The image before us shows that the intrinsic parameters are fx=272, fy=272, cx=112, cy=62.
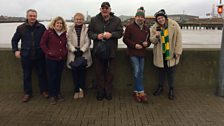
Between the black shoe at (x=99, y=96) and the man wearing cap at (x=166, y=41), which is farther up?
the man wearing cap at (x=166, y=41)

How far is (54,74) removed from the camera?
16.9 feet

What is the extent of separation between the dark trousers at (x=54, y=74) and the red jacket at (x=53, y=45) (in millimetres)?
118

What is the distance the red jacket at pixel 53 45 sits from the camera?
4.93 meters

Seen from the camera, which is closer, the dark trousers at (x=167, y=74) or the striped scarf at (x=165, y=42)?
the striped scarf at (x=165, y=42)

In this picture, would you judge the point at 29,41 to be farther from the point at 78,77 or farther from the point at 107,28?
the point at 107,28

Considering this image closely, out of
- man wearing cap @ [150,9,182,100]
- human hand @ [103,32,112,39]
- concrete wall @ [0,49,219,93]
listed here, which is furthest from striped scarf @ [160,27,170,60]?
human hand @ [103,32,112,39]

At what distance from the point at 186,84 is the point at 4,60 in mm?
4055

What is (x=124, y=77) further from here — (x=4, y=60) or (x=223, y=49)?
(x=4, y=60)

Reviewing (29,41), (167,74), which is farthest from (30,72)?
(167,74)

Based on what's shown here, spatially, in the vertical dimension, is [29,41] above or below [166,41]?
above

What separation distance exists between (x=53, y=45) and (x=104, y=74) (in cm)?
118

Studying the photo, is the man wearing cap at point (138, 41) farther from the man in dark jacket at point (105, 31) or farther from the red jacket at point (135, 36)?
the man in dark jacket at point (105, 31)

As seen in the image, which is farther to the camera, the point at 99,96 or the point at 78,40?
the point at 99,96

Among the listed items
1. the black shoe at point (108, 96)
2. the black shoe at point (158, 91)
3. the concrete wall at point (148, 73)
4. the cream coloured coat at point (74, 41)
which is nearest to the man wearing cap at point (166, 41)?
the black shoe at point (158, 91)
